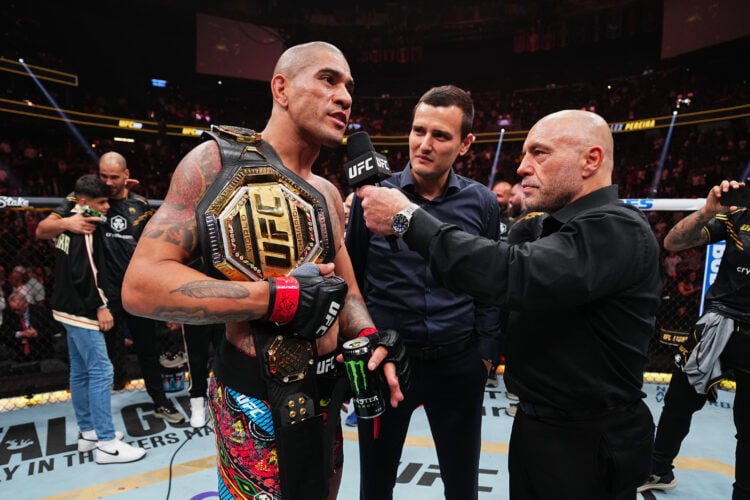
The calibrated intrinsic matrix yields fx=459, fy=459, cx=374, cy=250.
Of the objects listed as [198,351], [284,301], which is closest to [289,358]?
[284,301]

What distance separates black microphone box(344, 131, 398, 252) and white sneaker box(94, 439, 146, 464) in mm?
2764

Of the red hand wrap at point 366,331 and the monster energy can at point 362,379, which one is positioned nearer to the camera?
the monster energy can at point 362,379

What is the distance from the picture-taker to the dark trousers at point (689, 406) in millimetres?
2393

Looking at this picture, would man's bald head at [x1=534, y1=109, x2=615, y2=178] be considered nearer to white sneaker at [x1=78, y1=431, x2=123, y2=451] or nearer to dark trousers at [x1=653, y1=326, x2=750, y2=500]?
dark trousers at [x1=653, y1=326, x2=750, y2=500]

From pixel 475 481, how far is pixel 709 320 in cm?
187

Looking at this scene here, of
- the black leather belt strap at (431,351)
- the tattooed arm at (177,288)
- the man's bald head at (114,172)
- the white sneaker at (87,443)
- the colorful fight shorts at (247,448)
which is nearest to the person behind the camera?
the tattooed arm at (177,288)

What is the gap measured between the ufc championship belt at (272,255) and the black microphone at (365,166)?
212 mm

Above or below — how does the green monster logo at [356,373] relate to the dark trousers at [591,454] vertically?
above

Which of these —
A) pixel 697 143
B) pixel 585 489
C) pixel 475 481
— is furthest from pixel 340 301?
pixel 697 143

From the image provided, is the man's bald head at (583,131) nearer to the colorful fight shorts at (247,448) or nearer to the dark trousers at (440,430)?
the dark trousers at (440,430)

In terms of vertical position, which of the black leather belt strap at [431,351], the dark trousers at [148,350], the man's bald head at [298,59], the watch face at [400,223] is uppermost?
the man's bald head at [298,59]

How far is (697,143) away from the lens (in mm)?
15523

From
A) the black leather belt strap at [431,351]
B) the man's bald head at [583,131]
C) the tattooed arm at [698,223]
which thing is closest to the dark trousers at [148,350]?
the black leather belt strap at [431,351]

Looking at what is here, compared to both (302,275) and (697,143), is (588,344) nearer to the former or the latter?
(302,275)
